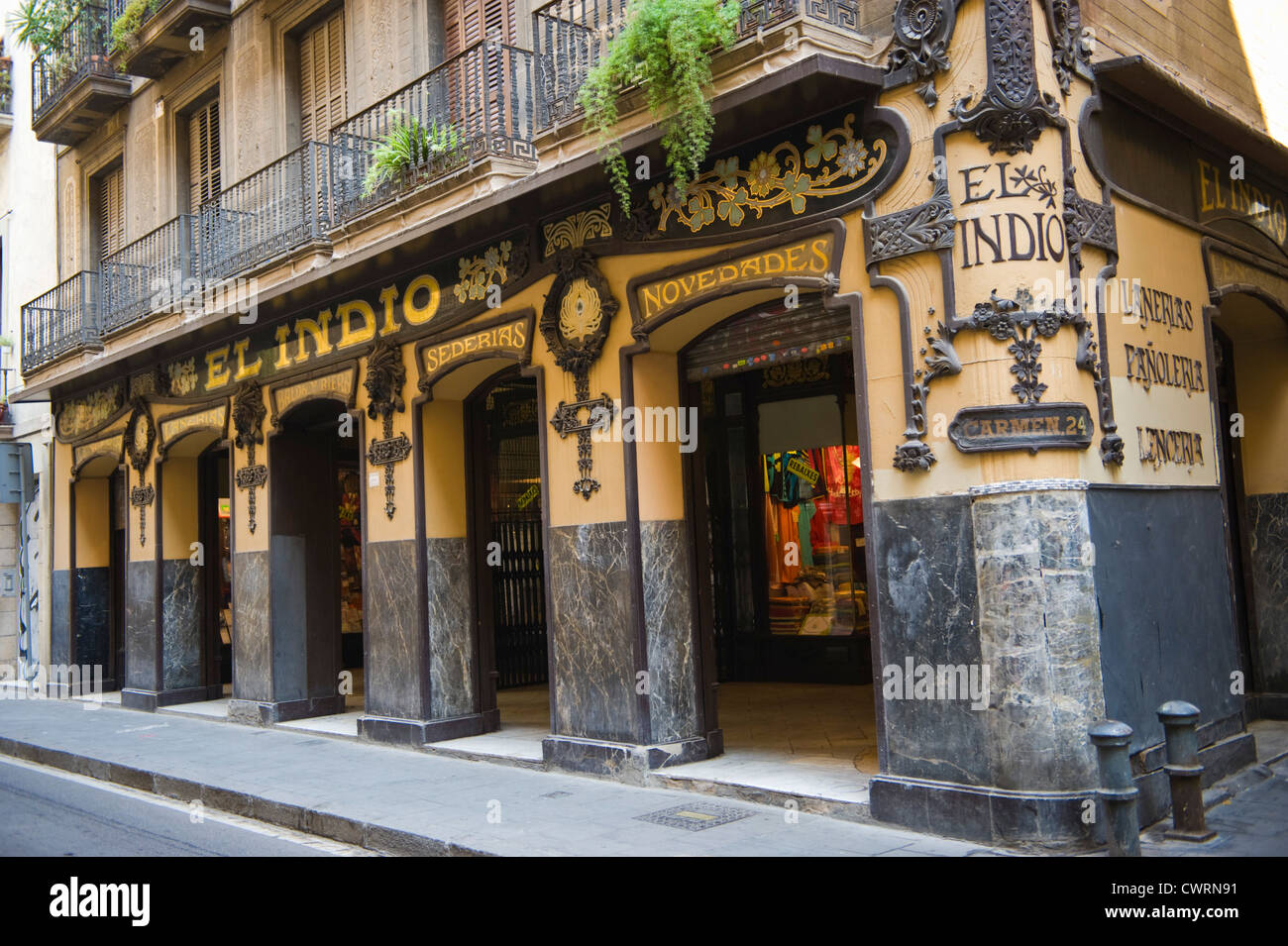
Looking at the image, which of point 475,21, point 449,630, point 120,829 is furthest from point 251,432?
point 120,829

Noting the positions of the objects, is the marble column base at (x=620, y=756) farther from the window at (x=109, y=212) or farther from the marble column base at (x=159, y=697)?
the window at (x=109, y=212)

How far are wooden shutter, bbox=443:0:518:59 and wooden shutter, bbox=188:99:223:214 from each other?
497 centimetres

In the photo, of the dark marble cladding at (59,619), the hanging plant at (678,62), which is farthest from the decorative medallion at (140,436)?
the hanging plant at (678,62)

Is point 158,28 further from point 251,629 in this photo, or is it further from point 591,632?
point 591,632

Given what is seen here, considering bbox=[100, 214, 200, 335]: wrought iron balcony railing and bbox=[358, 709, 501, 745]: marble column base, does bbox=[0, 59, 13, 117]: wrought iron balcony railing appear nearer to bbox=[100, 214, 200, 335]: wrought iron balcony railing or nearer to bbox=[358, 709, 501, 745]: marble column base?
bbox=[100, 214, 200, 335]: wrought iron balcony railing

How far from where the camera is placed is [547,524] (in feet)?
32.2

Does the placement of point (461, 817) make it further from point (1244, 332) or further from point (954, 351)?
point (1244, 332)

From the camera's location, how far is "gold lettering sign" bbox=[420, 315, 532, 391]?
400 inches

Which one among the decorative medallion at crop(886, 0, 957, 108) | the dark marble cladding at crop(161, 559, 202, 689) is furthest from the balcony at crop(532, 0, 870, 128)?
the dark marble cladding at crop(161, 559, 202, 689)

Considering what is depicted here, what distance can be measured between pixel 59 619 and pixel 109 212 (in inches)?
261

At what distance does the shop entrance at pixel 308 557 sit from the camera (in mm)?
13344
